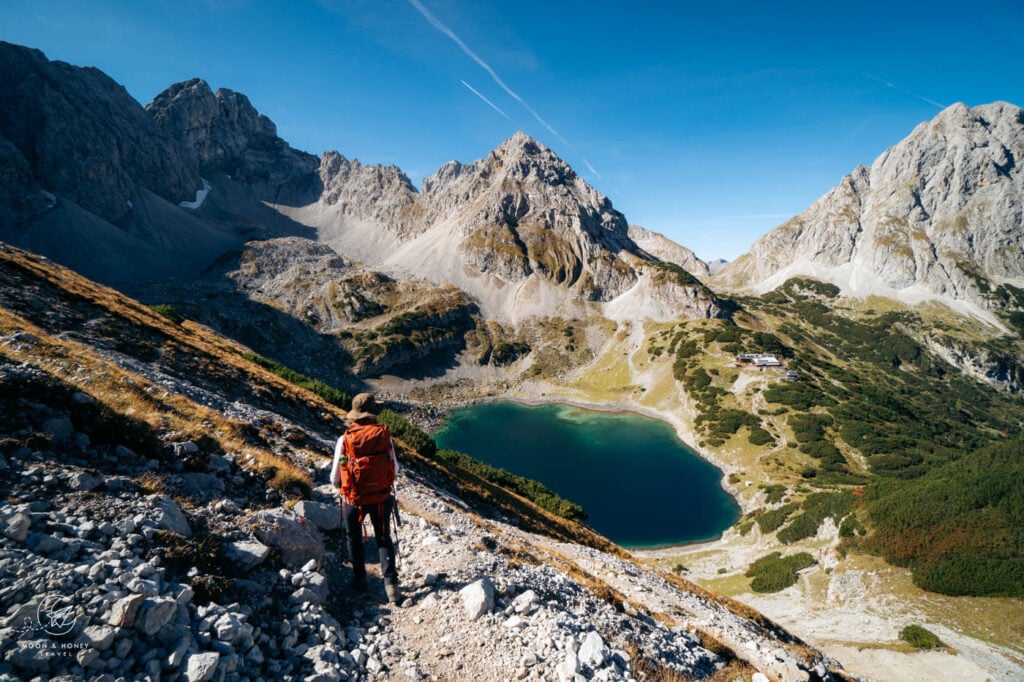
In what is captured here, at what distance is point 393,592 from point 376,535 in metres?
1.29

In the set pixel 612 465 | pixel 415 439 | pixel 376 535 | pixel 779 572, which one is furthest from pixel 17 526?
pixel 612 465

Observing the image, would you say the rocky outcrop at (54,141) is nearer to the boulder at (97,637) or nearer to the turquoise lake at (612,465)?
the turquoise lake at (612,465)

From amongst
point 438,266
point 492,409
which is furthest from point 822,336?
point 438,266

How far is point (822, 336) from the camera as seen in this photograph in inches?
7244

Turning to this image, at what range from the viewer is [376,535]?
29.0 feet

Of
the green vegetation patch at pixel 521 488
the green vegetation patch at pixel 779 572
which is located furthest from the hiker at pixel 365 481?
the green vegetation patch at pixel 779 572

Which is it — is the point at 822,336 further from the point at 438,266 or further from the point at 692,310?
the point at 438,266

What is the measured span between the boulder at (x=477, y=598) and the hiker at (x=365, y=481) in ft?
4.93

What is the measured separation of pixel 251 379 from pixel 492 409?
97.3m

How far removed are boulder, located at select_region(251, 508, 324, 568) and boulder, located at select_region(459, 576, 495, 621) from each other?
3.33 meters

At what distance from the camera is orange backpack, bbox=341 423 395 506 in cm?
862

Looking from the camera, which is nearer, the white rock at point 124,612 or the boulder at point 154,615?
the white rock at point 124,612

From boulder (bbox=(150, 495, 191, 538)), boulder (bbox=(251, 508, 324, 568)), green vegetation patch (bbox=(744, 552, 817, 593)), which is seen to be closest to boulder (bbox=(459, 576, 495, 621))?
boulder (bbox=(251, 508, 324, 568))

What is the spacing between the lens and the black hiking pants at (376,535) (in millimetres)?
8781
